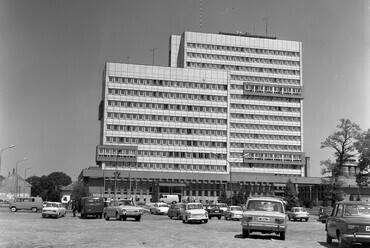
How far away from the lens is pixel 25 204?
5950 centimetres

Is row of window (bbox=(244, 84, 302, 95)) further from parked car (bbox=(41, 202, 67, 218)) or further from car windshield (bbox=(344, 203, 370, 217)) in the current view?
car windshield (bbox=(344, 203, 370, 217))

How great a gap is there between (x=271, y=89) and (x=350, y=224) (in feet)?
386

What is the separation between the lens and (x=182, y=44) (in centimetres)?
13338

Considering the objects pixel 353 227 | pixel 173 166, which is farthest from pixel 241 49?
pixel 353 227

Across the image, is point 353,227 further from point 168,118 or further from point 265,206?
point 168,118

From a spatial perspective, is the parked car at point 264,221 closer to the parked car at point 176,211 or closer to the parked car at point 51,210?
the parked car at point 176,211

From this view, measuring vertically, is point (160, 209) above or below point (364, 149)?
below

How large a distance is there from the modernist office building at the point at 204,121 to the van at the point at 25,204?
171ft

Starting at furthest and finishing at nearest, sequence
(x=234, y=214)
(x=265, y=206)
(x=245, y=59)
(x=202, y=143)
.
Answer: (x=245, y=59)
(x=202, y=143)
(x=234, y=214)
(x=265, y=206)

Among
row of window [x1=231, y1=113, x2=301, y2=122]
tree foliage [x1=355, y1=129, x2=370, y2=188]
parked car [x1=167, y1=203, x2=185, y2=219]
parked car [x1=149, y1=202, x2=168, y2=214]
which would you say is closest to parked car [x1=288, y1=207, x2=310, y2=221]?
parked car [x1=167, y1=203, x2=185, y2=219]

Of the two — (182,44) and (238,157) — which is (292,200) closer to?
(238,157)

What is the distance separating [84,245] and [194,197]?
4187 inches

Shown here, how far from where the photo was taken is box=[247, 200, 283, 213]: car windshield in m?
21.8

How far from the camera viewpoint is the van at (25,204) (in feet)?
192
